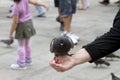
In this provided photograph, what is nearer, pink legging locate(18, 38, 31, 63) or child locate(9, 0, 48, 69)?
child locate(9, 0, 48, 69)

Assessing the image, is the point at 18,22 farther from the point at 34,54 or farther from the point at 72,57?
the point at 72,57

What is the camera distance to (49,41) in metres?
8.01

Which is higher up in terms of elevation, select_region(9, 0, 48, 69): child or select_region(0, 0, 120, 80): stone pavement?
select_region(9, 0, 48, 69): child

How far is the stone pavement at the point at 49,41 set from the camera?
5.90 meters

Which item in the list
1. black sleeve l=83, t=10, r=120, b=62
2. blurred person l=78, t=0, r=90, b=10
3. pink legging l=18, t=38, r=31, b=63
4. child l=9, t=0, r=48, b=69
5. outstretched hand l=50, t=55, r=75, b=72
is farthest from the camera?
blurred person l=78, t=0, r=90, b=10

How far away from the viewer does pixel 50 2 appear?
44.1ft

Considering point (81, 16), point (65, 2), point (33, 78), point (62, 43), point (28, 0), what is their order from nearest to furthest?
1. point (62, 43)
2. point (33, 78)
3. point (28, 0)
4. point (65, 2)
5. point (81, 16)

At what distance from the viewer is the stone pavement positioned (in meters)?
5.90

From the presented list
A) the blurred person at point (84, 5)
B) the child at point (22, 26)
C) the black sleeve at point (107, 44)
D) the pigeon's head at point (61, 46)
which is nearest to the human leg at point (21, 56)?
the child at point (22, 26)

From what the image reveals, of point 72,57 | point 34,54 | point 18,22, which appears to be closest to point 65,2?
point 34,54

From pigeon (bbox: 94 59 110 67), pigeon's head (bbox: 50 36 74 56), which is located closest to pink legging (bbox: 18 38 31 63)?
pigeon (bbox: 94 59 110 67)

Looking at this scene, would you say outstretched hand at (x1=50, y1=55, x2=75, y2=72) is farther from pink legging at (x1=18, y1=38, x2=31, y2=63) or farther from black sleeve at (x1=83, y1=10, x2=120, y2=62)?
pink legging at (x1=18, y1=38, x2=31, y2=63)

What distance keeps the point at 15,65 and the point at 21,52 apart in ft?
1.01

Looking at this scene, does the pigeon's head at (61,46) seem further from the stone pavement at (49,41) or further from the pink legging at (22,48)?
the pink legging at (22,48)
